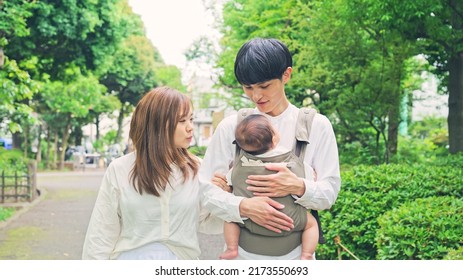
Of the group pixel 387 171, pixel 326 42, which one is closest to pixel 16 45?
pixel 326 42

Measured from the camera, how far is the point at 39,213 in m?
11.8

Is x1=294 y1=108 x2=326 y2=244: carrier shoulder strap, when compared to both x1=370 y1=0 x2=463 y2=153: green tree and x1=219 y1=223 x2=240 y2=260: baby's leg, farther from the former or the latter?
x1=370 y1=0 x2=463 y2=153: green tree

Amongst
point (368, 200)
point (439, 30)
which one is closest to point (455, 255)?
point (368, 200)

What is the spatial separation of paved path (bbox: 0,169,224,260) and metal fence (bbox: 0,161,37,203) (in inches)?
11.7

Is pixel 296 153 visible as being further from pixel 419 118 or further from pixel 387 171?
pixel 419 118

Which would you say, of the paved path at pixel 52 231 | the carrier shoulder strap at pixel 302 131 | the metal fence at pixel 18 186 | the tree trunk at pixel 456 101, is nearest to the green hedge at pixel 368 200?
the paved path at pixel 52 231

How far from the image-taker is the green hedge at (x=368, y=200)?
5285 mm

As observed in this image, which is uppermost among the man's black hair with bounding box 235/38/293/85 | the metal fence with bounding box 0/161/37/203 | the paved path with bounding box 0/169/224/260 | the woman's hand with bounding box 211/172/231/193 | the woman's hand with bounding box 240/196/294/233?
the man's black hair with bounding box 235/38/293/85

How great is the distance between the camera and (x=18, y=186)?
43.4 ft

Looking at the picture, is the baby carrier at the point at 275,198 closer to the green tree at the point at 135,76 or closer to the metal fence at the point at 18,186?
the metal fence at the point at 18,186

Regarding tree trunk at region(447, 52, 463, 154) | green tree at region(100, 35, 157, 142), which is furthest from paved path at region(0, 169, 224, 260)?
green tree at region(100, 35, 157, 142)

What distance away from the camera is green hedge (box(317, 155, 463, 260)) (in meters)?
5.29

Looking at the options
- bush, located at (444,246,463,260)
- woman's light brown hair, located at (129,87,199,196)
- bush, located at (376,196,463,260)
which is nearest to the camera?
woman's light brown hair, located at (129,87,199,196)

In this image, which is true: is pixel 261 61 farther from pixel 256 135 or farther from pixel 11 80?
pixel 11 80
